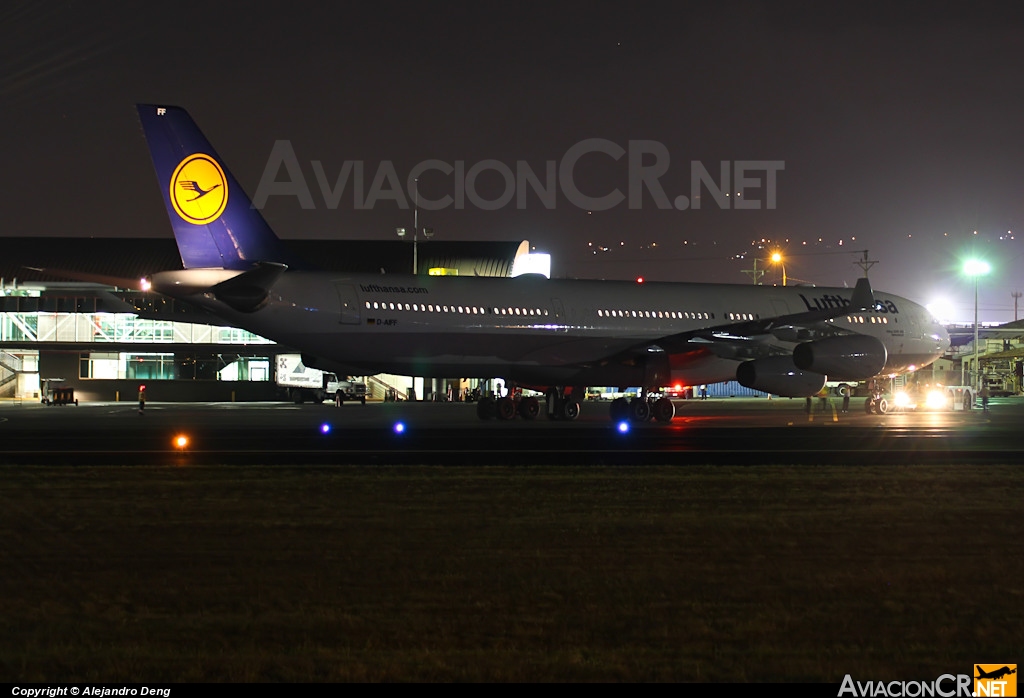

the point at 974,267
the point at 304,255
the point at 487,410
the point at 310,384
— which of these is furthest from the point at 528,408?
the point at 304,255

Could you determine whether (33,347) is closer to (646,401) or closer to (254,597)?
(646,401)

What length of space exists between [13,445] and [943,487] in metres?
18.1

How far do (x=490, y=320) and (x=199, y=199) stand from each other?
29.1 ft

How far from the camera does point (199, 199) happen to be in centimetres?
3181

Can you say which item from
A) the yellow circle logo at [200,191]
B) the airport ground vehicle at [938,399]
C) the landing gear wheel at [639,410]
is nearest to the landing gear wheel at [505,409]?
the landing gear wheel at [639,410]

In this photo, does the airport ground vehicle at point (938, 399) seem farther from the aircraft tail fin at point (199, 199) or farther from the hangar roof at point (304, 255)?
the hangar roof at point (304, 255)

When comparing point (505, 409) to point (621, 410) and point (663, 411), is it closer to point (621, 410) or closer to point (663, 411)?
point (621, 410)

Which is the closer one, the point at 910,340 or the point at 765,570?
the point at 765,570

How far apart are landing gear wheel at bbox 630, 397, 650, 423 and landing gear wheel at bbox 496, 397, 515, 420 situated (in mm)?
3797

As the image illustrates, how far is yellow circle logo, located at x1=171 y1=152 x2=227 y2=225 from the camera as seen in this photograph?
31484 millimetres

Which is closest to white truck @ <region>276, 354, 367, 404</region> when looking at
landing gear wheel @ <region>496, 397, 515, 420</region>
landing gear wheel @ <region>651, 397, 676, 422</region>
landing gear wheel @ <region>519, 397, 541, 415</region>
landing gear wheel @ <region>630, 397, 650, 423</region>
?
landing gear wheel @ <region>496, 397, 515, 420</region>

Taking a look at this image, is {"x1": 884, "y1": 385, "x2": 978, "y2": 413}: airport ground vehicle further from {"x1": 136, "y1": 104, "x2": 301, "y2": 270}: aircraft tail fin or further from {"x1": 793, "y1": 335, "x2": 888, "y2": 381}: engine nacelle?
{"x1": 136, "y1": 104, "x2": 301, "y2": 270}: aircraft tail fin

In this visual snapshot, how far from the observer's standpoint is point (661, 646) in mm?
8672

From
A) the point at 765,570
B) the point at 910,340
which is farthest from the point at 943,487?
the point at 910,340
